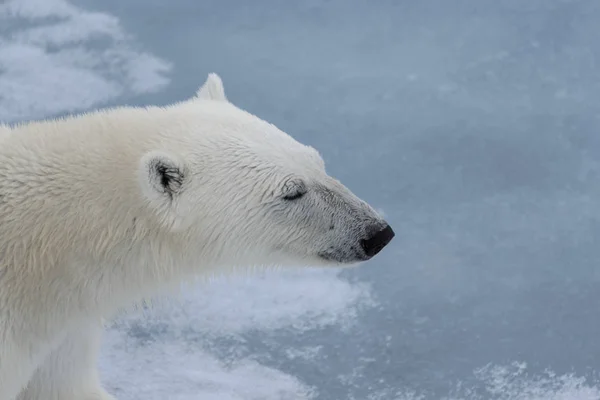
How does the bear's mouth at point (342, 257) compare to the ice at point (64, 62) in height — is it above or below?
below

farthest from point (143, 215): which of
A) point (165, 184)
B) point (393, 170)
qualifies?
point (393, 170)

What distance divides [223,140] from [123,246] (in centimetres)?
37

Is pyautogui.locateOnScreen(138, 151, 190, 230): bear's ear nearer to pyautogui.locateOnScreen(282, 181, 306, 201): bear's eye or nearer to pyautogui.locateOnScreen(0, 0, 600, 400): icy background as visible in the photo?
pyautogui.locateOnScreen(282, 181, 306, 201): bear's eye

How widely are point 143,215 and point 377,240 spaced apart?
0.59m

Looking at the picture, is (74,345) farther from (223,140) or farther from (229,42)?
(229,42)

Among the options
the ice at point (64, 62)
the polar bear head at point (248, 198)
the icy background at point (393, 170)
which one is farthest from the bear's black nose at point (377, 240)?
the ice at point (64, 62)

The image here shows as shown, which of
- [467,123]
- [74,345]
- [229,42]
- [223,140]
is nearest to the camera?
[223,140]

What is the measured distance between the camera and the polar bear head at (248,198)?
7.93 ft

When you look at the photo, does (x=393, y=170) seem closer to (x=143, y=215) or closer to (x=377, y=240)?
(x=377, y=240)

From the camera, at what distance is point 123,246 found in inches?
97.5

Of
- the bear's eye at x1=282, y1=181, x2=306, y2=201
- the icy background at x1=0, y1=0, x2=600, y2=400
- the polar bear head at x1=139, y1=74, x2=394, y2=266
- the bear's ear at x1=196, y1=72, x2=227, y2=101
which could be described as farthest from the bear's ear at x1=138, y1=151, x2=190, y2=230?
the icy background at x1=0, y1=0, x2=600, y2=400

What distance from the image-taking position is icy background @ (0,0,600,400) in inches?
146

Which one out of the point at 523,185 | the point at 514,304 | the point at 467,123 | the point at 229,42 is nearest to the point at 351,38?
the point at 229,42

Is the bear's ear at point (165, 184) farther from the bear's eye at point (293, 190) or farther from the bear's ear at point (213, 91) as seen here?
the bear's ear at point (213, 91)
